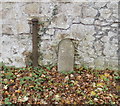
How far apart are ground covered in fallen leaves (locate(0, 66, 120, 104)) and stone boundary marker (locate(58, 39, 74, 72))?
15 cm

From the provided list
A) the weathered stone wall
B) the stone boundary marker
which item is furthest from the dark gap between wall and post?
the stone boundary marker

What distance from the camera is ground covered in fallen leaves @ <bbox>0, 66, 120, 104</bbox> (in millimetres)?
2965

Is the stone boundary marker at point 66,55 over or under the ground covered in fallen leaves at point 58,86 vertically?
over

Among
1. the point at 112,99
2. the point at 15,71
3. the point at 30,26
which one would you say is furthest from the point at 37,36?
the point at 112,99

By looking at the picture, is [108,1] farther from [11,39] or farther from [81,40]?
[11,39]

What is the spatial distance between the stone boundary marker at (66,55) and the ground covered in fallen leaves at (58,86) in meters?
0.15

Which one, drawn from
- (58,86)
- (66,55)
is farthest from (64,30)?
(58,86)

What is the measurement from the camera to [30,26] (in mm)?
3744

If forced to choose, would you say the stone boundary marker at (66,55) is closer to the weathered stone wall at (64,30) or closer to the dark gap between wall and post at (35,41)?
the weathered stone wall at (64,30)

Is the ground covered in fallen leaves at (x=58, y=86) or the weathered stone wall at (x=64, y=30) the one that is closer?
the ground covered in fallen leaves at (x=58, y=86)

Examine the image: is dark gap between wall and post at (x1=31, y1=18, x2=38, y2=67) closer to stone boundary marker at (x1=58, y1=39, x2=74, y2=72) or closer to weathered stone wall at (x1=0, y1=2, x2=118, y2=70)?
weathered stone wall at (x1=0, y1=2, x2=118, y2=70)

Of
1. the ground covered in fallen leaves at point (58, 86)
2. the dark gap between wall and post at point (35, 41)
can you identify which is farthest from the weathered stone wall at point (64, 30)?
the ground covered in fallen leaves at point (58, 86)

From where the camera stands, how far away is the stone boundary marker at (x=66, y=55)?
143 inches

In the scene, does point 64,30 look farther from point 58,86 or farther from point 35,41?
point 58,86
